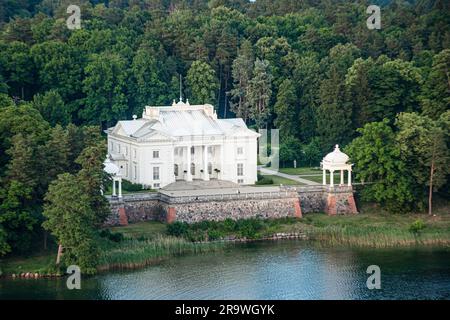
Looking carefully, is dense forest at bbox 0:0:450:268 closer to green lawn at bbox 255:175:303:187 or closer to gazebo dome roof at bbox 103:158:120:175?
gazebo dome roof at bbox 103:158:120:175

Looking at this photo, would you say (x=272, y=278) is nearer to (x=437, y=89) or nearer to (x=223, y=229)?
(x=223, y=229)

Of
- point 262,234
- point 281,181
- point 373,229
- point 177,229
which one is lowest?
point 262,234

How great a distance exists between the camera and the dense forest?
240ft

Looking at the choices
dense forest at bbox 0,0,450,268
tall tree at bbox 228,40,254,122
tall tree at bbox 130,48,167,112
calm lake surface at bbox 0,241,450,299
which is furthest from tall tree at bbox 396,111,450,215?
tall tree at bbox 130,48,167,112

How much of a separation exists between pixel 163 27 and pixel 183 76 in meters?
5.83

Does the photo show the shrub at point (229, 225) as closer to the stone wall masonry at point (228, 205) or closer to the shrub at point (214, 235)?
the shrub at point (214, 235)

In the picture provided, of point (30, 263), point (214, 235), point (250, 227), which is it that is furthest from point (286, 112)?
point (30, 263)

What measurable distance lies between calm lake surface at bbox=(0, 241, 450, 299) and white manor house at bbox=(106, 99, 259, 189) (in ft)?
31.1

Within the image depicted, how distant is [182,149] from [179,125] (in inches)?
54.9

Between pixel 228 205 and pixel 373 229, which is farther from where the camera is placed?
pixel 228 205

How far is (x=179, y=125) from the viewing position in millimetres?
83125

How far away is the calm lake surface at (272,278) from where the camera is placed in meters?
64.4
